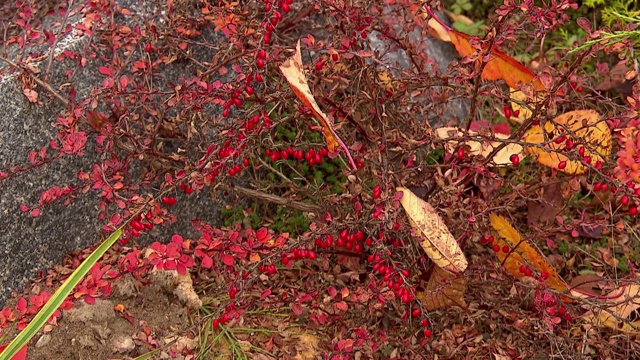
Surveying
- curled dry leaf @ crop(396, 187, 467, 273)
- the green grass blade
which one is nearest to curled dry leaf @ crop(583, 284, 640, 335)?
curled dry leaf @ crop(396, 187, 467, 273)

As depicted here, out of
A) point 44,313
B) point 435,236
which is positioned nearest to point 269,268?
point 435,236

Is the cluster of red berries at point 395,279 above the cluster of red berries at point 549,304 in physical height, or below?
above

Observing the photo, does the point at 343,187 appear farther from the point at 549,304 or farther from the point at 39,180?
the point at 39,180

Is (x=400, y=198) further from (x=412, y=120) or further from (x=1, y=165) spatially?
(x=1, y=165)

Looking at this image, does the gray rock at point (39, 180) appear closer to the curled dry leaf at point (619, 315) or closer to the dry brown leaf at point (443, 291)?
the dry brown leaf at point (443, 291)

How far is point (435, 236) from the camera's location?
2.18 metres

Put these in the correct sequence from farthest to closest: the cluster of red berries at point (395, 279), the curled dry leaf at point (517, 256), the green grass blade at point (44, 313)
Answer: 1. the curled dry leaf at point (517, 256)
2. the cluster of red berries at point (395, 279)
3. the green grass blade at point (44, 313)

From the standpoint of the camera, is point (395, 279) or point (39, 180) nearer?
point (395, 279)

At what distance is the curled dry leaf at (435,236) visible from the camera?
216cm

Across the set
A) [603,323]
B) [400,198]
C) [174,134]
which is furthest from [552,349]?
[174,134]

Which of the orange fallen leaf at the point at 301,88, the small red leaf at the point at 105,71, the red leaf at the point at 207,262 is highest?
the orange fallen leaf at the point at 301,88

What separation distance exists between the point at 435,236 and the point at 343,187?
0.53m

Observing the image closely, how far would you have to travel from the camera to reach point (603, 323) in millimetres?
2592

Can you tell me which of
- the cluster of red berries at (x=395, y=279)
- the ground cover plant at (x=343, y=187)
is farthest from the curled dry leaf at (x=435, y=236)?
the cluster of red berries at (x=395, y=279)
